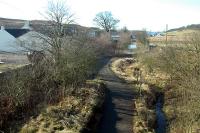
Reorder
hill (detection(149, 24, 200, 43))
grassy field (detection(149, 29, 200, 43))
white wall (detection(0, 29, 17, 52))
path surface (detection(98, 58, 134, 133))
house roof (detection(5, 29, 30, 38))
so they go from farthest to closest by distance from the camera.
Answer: house roof (detection(5, 29, 30, 38)), white wall (detection(0, 29, 17, 52)), hill (detection(149, 24, 200, 43)), grassy field (detection(149, 29, 200, 43)), path surface (detection(98, 58, 134, 133))

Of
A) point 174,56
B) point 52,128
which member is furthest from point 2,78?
point 174,56

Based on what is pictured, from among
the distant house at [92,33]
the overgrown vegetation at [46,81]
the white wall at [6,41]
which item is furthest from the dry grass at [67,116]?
the white wall at [6,41]

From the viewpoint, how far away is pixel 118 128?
2298 centimetres

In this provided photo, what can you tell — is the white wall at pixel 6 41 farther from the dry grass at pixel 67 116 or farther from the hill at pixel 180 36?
the dry grass at pixel 67 116

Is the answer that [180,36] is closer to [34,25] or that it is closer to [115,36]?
[34,25]

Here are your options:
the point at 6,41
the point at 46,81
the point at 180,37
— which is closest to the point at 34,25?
the point at 6,41

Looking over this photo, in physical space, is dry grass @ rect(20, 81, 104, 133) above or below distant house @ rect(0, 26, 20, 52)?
below

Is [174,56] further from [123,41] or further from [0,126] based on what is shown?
[123,41]

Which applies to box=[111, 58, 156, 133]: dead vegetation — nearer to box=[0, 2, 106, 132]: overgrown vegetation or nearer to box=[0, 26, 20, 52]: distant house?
box=[0, 2, 106, 132]: overgrown vegetation

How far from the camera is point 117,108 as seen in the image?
28.2 metres

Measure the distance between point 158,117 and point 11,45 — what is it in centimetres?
3823

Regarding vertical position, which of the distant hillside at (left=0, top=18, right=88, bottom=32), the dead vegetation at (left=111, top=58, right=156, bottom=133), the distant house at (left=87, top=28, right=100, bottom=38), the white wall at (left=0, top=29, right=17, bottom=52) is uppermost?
the distant hillside at (left=0, top=18, right=88, bottom=32)

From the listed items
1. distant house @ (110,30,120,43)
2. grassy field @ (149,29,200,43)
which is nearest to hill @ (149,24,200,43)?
grassy field @ (149,29,200,43)

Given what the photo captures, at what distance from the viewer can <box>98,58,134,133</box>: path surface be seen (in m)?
23.2
